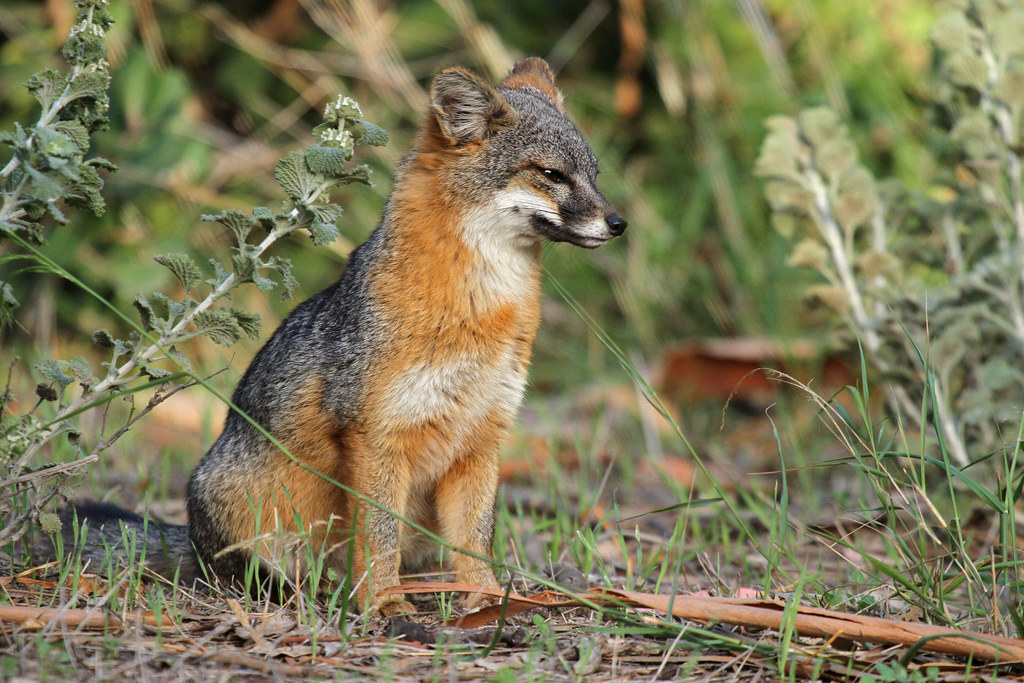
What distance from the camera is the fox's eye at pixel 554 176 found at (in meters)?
3.81

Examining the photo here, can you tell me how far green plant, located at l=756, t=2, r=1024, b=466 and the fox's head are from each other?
1413 mm

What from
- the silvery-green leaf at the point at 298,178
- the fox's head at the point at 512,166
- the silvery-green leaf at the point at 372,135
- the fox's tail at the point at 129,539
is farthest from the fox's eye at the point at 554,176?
the fox's tail at the point at 129,539

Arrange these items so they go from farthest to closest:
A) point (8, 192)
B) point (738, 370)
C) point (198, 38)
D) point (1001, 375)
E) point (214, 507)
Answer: point (198, 38) < point (738, 370) < point (1001, 375) < point (214, 507) < point (8, 192)

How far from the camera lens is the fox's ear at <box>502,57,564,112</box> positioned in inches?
179

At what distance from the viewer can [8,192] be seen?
2961mm

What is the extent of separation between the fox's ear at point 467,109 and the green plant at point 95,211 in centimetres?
63

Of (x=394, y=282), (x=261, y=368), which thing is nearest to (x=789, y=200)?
(x=394, y=282)

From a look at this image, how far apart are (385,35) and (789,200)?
4.79m

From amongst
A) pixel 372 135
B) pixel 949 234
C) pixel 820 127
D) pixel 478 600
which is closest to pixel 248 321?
pixel 372 135

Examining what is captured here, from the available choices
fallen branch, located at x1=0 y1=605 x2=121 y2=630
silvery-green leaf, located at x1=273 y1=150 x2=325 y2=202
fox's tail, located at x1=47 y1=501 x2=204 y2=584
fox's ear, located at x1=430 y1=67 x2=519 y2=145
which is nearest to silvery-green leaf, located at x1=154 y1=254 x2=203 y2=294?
silvery-green leaf, located at x1=273 y1=150 x2=325 y2=202

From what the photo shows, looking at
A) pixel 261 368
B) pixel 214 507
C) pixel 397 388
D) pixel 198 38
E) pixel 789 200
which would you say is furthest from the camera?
pixel 198 38

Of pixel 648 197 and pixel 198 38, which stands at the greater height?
pixel 198 38

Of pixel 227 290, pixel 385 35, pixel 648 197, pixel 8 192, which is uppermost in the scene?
pixel 385 35

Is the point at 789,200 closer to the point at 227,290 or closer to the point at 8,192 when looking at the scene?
the point at 227,290
